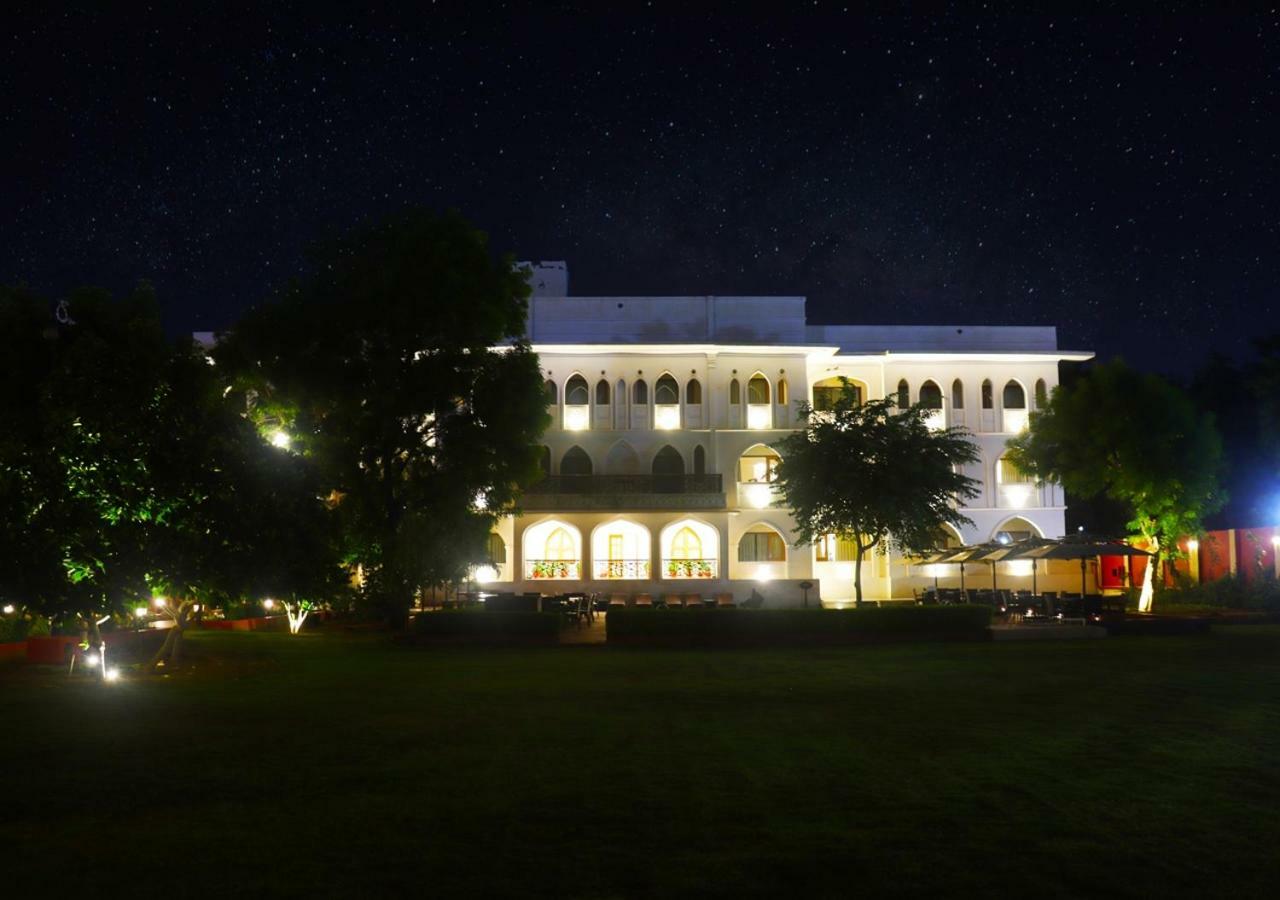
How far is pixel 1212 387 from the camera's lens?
5950cm

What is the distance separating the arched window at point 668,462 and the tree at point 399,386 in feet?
56.3

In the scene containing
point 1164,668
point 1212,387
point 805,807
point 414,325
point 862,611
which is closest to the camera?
point 805,807

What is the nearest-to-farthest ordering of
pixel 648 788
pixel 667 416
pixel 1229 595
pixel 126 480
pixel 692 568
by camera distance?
pixel 648 788, pixel 126 480, pixel 1229 595, pixel 692 568, pixel 667 416

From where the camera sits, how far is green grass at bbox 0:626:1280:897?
6516 mm

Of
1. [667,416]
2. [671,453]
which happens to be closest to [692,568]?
[671,453]

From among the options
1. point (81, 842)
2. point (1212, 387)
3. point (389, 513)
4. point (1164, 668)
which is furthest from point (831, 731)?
point (1212, 387)

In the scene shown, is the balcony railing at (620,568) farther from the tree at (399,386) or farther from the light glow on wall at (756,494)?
the tree at (399,386)

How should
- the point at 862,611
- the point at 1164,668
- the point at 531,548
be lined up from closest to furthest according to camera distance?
1. the point at 1164,668
2. the point at 862,611
3. the point at 531,548

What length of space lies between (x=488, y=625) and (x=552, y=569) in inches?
784

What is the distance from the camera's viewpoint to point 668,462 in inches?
1833

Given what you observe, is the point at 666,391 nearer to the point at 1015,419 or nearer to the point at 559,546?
the point at 559,546

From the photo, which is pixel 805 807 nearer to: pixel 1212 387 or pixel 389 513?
pixel 389 513

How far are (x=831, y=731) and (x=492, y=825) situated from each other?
4930mm

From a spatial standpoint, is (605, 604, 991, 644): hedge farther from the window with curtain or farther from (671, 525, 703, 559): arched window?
(671, 525, 703, 559): arched window
